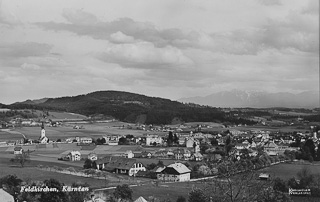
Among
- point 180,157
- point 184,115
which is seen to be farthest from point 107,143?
point 184,115

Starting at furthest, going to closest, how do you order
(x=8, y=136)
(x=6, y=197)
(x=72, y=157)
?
(x=8, y=136) < (x=72, y=157) < (x=6, y=197)

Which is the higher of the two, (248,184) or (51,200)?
(248,184)

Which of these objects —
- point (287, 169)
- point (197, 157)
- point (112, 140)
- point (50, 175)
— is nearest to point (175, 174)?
point (50, 175)

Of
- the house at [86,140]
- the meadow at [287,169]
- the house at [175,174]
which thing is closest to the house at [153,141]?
the house at [86,140]

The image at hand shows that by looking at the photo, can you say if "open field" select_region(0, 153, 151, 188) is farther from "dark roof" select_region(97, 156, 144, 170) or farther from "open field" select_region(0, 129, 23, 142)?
"open field" select_region(0, 129, 23, 142)

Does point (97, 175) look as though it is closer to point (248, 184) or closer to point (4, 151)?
point (4, 151)

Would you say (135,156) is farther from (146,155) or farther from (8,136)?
(8,136)
